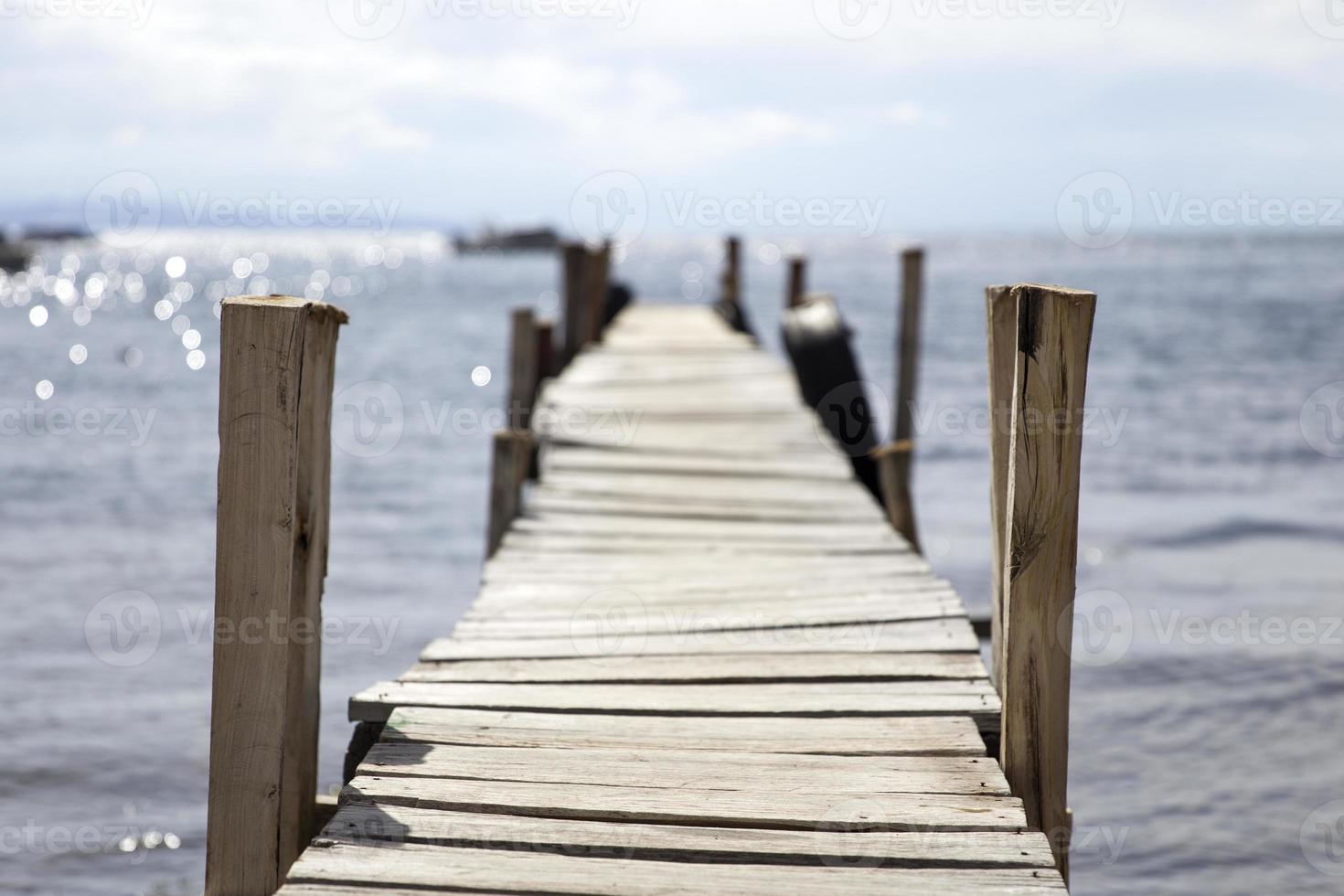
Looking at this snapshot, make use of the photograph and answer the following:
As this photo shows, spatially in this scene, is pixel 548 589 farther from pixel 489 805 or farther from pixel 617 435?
pixel 617 435

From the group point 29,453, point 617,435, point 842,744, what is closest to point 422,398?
point 29,453

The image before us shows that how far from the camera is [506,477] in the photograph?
6617 mm

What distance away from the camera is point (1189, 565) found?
9688mm

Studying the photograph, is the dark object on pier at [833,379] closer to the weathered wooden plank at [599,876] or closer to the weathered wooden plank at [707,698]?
the weathered wooden plank at [707,698]

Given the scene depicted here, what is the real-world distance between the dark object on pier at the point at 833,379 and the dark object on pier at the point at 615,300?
7132mm

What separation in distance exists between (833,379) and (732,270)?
9.60 metres

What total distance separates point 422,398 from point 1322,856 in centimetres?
→ 1658

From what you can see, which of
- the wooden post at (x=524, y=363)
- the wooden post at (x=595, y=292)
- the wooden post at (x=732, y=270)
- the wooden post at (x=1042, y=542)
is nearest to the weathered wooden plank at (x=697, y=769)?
the wooden post at (x=1042, y=542)

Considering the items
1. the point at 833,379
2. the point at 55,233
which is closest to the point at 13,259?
the point at 833,379

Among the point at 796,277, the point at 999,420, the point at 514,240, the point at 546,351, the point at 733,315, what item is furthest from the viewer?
the point at 514,240

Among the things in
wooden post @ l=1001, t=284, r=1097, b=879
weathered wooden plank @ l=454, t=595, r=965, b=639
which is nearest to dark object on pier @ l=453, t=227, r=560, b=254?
weathered wooden plank @ l=454, t=595, r=965, b=639

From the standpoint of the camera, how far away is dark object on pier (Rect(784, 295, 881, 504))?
26.5 feet

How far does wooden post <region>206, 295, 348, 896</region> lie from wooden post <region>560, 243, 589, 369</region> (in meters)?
10.0

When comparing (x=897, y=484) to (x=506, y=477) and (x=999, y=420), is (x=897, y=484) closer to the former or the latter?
(x=506, y=477)
